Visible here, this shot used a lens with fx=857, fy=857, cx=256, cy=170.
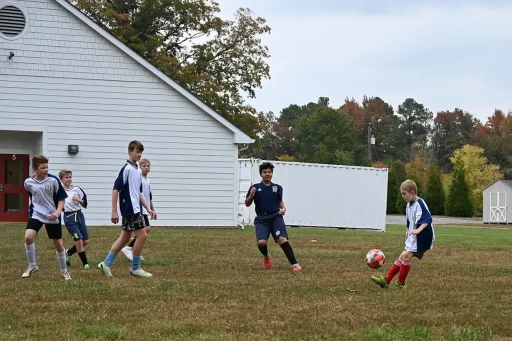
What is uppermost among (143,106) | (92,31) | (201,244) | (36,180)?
(92,31)

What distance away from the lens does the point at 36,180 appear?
1160cm

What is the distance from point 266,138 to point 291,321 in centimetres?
11478

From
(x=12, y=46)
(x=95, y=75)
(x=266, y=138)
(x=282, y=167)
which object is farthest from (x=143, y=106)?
(x=266, y=138)

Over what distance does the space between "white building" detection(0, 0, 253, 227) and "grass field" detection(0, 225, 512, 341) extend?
12.7 metres

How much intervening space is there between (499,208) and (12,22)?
48.3 metres

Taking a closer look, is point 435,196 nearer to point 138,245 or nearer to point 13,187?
point 13,187

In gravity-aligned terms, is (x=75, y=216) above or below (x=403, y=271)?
above

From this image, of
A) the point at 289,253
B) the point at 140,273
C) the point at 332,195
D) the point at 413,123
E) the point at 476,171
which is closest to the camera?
the point at 140,273

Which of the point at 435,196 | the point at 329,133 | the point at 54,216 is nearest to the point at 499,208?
the point at 435,196

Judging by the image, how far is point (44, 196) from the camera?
11.6 metres

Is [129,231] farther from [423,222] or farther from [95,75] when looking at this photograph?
[95,75]

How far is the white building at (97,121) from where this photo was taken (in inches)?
1084

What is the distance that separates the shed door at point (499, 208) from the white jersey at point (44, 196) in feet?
192

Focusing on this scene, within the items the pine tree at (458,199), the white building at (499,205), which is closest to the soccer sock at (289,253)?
the white building at (499,205)
